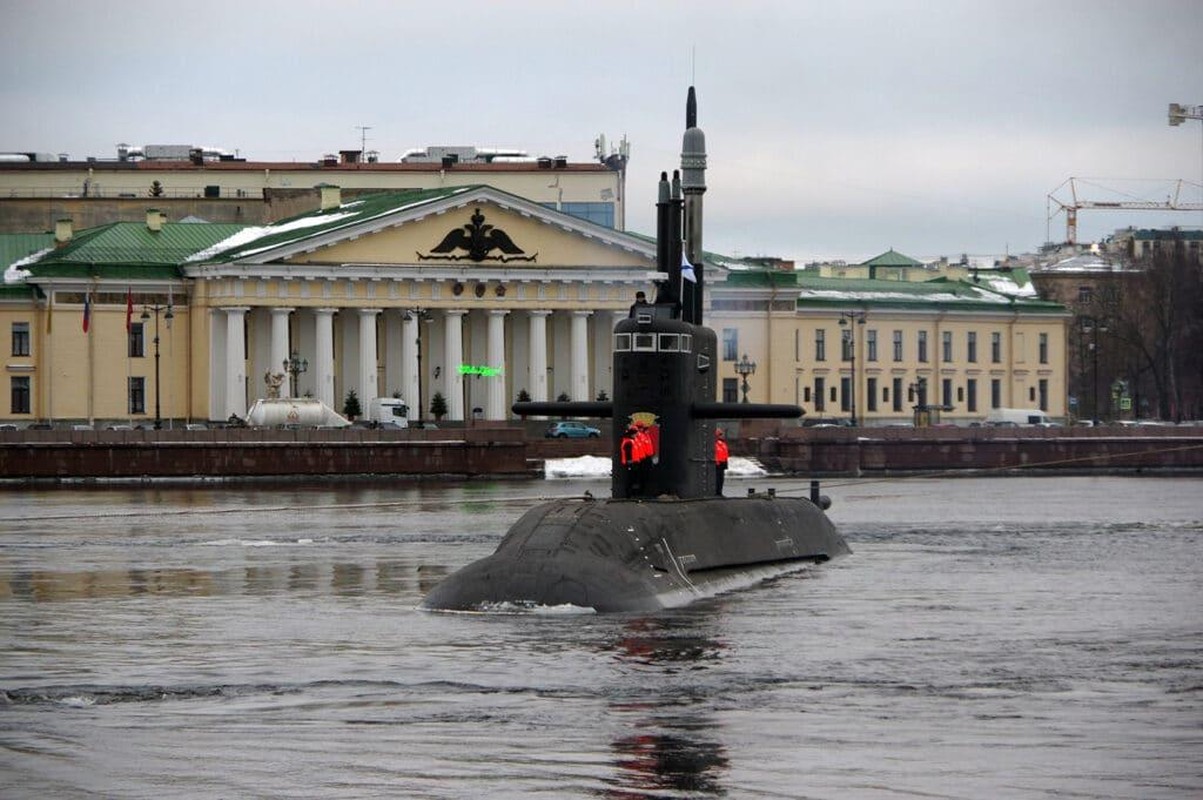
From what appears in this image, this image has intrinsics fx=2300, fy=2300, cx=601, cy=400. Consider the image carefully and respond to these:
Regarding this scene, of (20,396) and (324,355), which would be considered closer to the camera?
(20,396)

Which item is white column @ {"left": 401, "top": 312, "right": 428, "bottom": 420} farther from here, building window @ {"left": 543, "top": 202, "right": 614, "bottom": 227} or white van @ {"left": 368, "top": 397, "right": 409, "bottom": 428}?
building window @ {"left": 543, "top": 202, "right": 614, "bottom": 227}

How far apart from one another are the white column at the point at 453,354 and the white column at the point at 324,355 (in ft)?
15.9

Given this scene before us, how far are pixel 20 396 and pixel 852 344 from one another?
36.5 metres

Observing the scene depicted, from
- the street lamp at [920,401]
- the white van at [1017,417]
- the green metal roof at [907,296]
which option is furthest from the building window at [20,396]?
the white van at [1017,417]

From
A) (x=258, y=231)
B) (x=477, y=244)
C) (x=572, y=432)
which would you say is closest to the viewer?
(x=572, y=432)

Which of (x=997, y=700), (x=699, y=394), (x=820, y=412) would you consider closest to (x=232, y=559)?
(x=699, y=394)

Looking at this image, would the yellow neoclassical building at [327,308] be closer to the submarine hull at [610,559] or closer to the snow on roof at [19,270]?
the snow on roof at [19,270]

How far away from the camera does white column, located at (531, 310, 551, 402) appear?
3804 inches

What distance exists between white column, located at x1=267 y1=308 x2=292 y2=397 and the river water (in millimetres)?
53474

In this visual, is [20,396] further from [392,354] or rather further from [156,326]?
[392,354]

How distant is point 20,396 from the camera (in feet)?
303

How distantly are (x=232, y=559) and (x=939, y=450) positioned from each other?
50315 mm

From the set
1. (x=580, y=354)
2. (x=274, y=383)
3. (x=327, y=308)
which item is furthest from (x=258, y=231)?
(x=580, y=354)

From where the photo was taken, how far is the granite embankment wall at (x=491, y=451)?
7500 centimetres
